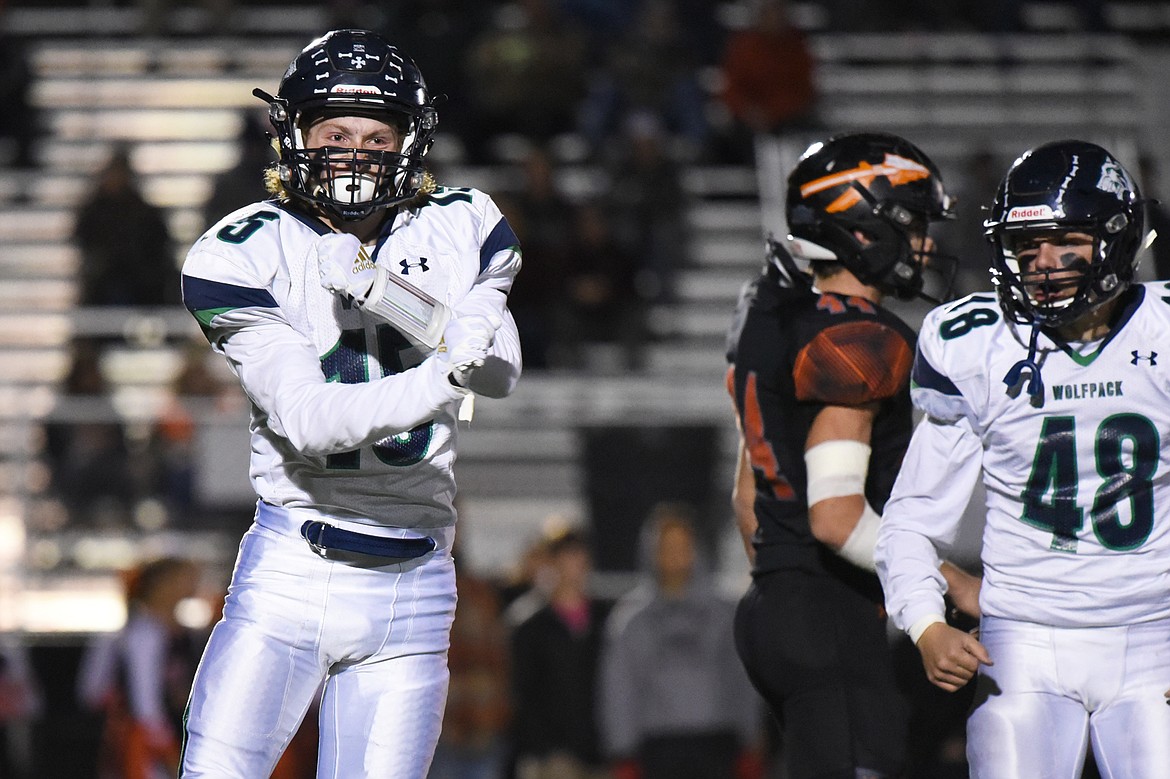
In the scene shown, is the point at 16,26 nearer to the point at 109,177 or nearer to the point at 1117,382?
the point at 109,177

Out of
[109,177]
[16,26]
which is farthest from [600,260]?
[16,26]

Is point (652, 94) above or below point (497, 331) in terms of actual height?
above

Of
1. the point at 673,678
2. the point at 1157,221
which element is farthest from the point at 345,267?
the point at 1157,221

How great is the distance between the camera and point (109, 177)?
32.9ft

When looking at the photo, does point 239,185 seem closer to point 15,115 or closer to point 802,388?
point 15,115

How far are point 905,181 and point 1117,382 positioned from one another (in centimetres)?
84

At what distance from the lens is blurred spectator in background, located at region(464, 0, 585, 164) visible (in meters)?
10.5

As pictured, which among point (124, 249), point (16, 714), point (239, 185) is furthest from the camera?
point (239, 185)

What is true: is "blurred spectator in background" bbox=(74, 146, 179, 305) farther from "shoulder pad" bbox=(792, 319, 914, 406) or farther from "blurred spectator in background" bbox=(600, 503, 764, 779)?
"shoulder pad" bbox=(792, 319, 914, 406)

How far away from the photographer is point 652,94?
10.6m

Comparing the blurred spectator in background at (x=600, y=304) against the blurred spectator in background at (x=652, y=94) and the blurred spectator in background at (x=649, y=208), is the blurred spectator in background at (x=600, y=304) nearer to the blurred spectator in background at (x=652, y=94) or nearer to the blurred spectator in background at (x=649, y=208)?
the blurred spectator in background at (x=649, y=208)

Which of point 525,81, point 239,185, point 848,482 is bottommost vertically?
point 848,482

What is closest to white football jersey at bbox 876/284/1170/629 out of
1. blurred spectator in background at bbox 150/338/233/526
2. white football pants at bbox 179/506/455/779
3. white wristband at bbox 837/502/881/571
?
white wristband at bbox 837/502/881/571

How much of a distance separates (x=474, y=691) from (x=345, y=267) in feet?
15.0
